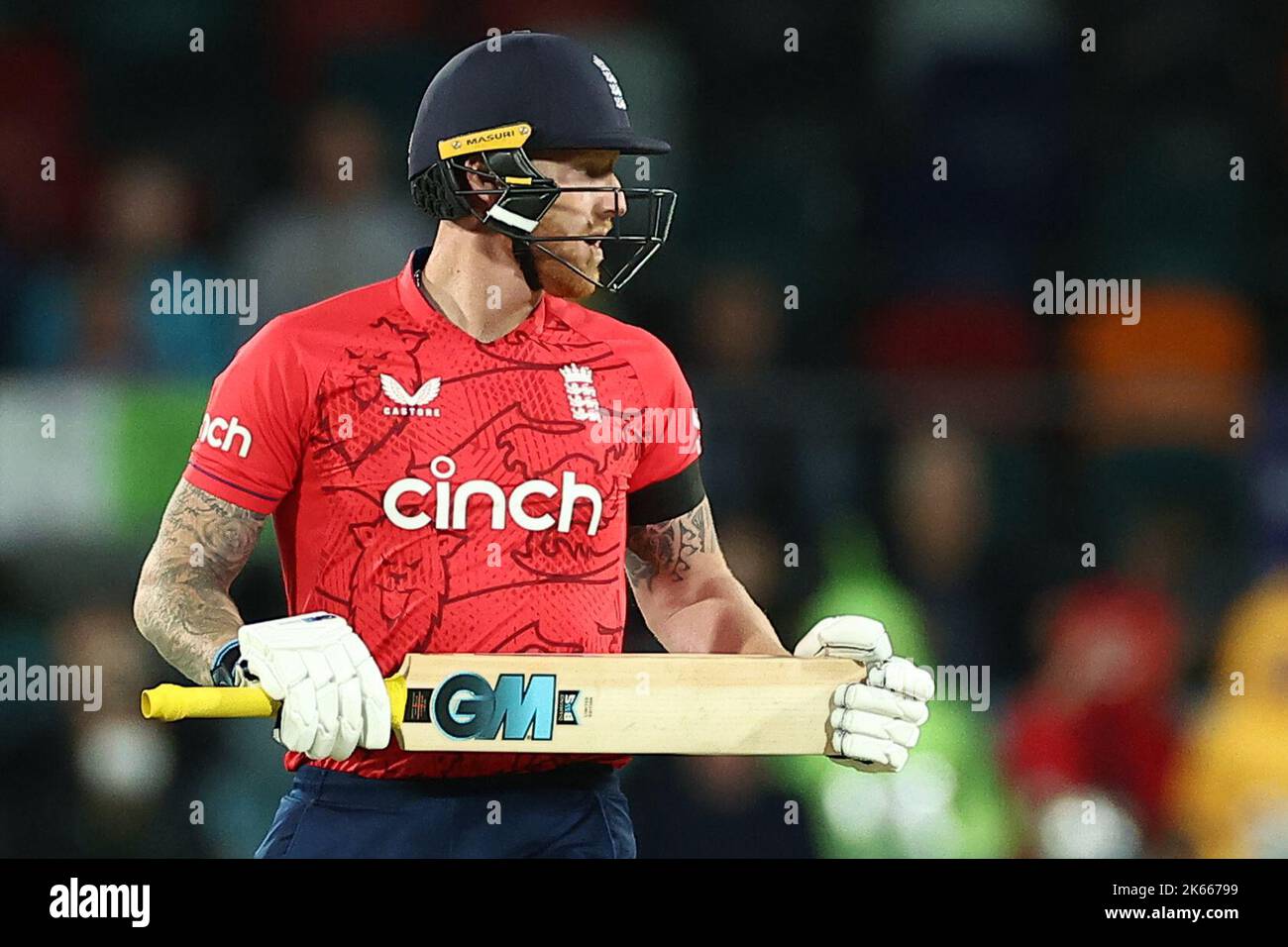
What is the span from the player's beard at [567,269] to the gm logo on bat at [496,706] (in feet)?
2.41

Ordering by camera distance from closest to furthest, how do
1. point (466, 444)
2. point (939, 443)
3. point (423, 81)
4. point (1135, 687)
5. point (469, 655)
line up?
1. point (469, 655)
2. point (466, 444)
3. point (1135, 687)
4. point (939, 443)
5. point (423, 81)

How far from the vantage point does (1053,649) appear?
4.86 m

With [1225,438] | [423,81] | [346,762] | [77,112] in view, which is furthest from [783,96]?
[346,762]

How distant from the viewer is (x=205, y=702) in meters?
2.70

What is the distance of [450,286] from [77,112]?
2738 millimetres

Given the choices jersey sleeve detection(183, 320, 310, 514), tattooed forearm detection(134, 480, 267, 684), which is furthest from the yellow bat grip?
jersey sleeve detection(183, 320, 310, 514)

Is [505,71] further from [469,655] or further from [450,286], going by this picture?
[469,655]

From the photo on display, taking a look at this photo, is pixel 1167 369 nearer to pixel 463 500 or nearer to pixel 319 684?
pixel 463 500

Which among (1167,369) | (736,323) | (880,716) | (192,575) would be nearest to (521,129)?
(192,575)

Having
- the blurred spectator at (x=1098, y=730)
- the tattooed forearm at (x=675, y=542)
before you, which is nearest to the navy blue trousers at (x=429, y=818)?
the tattooed forearm at (x=675, y=542)

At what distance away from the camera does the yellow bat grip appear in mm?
2672

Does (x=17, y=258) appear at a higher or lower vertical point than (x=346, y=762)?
higher

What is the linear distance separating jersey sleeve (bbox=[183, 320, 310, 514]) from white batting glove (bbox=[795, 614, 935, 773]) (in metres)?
0.90

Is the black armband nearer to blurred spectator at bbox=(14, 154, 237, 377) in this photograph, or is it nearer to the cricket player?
the cricket player
